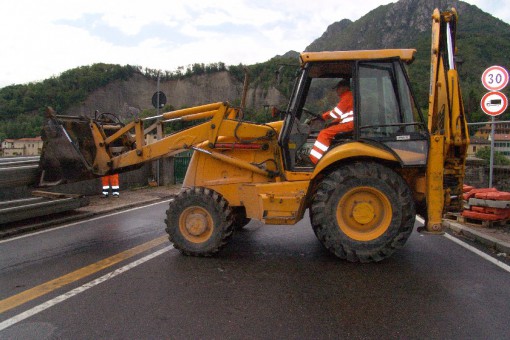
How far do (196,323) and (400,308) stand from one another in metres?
1.86

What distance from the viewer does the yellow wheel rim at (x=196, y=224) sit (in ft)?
18.6

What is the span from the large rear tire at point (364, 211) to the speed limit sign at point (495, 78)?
5990mm

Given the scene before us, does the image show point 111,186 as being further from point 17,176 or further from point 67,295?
point 67,295

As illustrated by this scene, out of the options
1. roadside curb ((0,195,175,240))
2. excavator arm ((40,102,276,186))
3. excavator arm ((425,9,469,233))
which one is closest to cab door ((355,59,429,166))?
excavator arm ((425,9,469,233))

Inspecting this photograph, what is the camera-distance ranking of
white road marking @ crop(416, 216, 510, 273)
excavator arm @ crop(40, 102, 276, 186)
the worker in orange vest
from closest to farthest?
white road marking @ crop(416, 216, 510, 273) < excavator arm @ crop(40, 102, 276, 186) < the worker in orange vest

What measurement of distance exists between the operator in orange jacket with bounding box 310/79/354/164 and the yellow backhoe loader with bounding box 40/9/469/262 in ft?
0.36

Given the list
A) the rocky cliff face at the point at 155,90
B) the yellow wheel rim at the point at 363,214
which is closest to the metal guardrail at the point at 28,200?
the yellow wheel rim at the point at 363,214

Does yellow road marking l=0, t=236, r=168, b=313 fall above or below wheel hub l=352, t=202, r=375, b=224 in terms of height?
below

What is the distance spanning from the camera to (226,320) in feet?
11.9

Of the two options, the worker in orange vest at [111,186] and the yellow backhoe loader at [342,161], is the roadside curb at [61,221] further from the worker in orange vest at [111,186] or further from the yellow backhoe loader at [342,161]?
the yellow backhoe loader at [342,161]

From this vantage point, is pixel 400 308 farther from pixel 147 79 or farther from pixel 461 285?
pixel 147 79

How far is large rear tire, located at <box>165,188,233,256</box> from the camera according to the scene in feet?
18.3

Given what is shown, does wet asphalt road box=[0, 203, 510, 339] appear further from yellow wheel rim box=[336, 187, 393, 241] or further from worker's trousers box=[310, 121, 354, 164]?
worker's trousers box=[310, 121, 354, 164]

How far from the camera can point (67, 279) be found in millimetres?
4738
